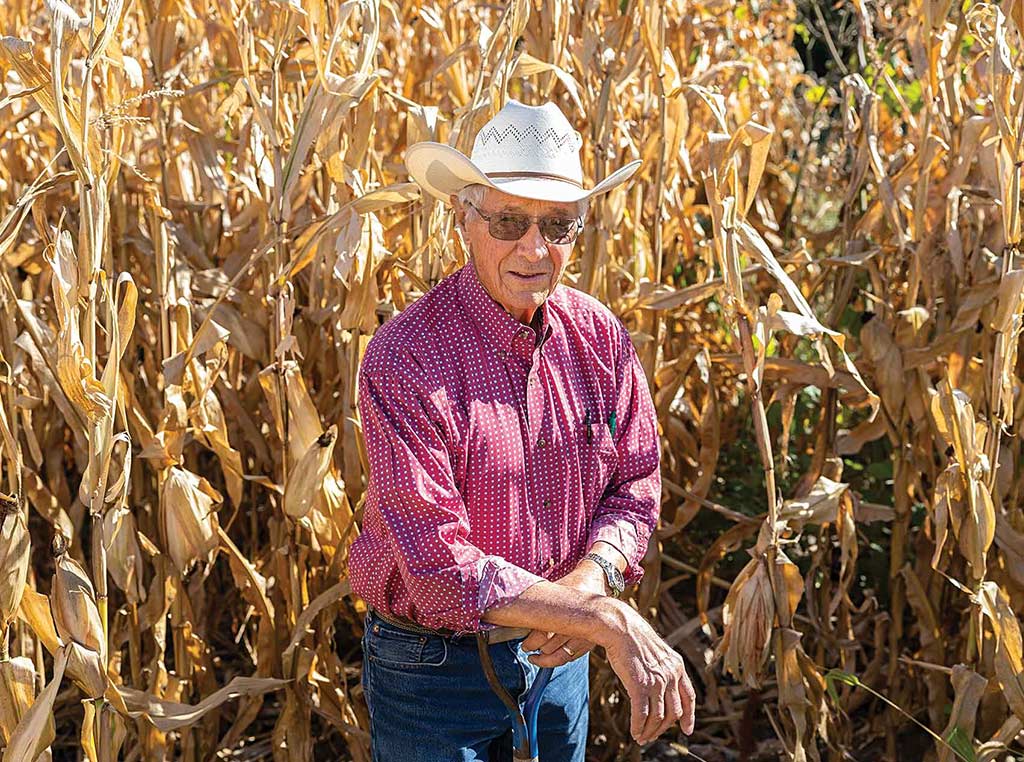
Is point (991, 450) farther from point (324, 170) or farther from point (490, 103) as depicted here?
point (324, 170)

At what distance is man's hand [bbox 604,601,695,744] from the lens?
1512 millimetres

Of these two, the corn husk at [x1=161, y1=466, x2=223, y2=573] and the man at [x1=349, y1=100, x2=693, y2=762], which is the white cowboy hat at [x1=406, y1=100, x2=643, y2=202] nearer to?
the man at [x1=349, y1=100, x2=693, y2=762]

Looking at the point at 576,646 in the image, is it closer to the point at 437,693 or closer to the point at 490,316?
the point at 437,693

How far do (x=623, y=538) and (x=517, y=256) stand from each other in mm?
431

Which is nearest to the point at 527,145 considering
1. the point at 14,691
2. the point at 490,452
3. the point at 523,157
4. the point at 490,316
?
the point at 523,157

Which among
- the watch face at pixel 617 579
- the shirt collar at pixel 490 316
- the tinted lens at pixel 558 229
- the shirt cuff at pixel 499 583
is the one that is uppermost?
the tinted lens at pixel 558 229

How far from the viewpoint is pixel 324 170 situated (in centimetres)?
240

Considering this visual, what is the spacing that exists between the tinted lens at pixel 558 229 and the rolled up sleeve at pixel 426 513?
26 centimetres

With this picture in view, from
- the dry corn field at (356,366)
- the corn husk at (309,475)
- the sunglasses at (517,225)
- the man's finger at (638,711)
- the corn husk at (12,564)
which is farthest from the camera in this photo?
the corn husk at (309,475)

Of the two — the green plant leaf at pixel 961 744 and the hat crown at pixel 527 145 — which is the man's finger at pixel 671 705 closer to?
the hat crown at pixel 527 145

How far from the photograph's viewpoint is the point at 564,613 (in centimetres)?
157

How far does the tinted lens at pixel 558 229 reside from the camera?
1.73 meters

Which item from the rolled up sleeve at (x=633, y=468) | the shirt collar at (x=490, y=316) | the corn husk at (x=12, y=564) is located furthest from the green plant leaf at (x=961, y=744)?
the corn husk at (x=12, y=564)

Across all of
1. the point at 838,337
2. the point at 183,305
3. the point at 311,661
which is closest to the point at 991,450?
the point at 838,337
